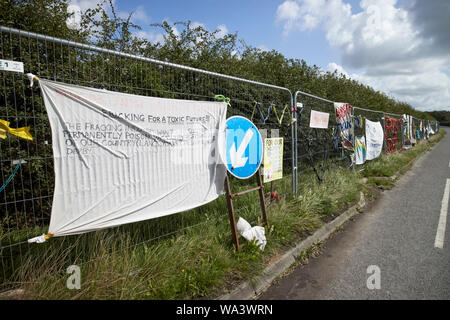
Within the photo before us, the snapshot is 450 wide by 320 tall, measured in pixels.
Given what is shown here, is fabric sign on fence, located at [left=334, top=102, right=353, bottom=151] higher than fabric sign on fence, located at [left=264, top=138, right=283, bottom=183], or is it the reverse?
fabric sign on fence, located at [left=334, top=102, right=353, bottom=151]

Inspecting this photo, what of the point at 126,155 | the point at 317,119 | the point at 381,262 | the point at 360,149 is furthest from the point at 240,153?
the point at 360,149

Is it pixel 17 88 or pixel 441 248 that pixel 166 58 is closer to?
pixel 17 88

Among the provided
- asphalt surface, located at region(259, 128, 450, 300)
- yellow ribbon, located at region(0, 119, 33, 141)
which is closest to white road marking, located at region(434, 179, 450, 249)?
asphalt surface, located at region(259, 128, 450, 300)

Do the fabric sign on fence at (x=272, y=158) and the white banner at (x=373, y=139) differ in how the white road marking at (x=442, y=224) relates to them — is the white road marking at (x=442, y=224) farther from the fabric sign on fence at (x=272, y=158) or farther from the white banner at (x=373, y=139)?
the white banner at (x=373, y=139)

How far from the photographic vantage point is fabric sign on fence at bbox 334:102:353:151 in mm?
8325

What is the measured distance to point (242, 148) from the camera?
4133mm

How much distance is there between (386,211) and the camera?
660 cm

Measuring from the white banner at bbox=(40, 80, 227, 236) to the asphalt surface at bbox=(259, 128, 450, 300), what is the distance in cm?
169

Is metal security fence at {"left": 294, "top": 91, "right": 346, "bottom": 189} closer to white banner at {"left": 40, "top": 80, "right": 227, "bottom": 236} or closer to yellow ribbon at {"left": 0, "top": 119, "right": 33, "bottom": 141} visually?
white banner at {"left": 40, "top": 80, "right": 227, "bottom": 236}

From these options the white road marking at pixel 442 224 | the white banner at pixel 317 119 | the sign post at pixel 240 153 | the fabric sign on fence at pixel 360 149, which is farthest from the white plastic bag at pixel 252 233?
the fabric sign on fence at pixel 360 149

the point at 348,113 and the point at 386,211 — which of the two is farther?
the point at 348,113

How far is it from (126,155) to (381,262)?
3746 millimetres

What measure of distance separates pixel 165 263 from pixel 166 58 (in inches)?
200
